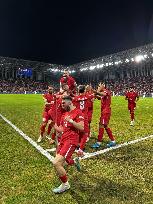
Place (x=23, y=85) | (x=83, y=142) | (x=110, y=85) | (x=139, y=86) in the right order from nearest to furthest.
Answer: (x=83, y=142), (x=139, y=86), (x=110, y=85), (x=23, y=85)

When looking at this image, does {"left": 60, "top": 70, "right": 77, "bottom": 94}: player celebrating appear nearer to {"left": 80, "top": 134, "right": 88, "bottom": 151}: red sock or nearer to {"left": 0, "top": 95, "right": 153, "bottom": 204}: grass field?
{"left": 80, "top": 134, "right": 88, "bottom": 151}: red sock

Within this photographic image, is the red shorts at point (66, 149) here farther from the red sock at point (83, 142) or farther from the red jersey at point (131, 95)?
the red jersey at point (131, 95)

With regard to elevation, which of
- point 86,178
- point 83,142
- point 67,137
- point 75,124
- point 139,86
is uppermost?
point 139,86

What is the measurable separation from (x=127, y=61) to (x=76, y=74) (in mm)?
28762

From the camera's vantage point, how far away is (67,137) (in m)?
7.07

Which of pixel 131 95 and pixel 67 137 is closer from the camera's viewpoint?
pixel 67 137

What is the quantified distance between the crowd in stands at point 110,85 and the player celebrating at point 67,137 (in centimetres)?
5622

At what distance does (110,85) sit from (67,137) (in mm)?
86097

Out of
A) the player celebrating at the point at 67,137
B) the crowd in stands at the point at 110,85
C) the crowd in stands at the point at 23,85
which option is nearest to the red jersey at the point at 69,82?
the player celebrating at the point at 67,137

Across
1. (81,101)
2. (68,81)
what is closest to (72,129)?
(81,101)

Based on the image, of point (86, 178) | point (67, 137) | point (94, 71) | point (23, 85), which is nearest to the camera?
point (67, 137)

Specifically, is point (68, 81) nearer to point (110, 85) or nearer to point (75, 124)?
point (75, 124)

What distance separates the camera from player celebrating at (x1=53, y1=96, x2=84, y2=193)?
6.85 meters

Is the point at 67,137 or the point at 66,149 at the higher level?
the point at 67,137
